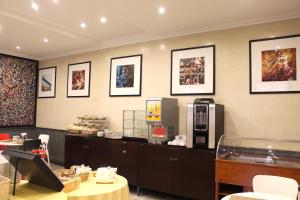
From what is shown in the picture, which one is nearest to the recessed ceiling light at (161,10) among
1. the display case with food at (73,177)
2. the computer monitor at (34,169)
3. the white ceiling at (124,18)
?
the white ceiling at (124,18)

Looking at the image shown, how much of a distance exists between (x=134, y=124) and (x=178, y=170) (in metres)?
1.62

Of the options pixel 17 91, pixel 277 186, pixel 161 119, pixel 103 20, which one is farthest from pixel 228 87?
pixel 17 91

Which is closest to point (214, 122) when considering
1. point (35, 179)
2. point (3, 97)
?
point (35, 179)

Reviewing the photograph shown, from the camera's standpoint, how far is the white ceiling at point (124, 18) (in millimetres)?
3762

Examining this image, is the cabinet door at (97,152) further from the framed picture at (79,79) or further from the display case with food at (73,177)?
the display case with food at (73,177)

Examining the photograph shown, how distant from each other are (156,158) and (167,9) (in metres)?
2.55

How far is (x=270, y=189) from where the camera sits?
2.70 metres

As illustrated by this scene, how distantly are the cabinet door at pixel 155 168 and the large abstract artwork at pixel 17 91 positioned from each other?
14.8 feet

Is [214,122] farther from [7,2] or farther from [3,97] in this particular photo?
[3,97]

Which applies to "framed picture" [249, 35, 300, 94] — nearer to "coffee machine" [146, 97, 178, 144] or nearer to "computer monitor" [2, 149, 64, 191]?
"coffee machine" [146, 97, 178, 144]

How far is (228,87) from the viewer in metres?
4.38

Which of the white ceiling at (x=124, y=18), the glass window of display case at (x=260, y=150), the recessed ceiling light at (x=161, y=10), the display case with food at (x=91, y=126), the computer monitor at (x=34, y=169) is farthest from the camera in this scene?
the display case with food at (x=91, y=126)

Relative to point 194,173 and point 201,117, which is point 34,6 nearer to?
point 201,117

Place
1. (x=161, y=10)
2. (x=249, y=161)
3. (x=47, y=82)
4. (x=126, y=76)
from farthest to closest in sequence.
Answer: (x=47, y=82) → (x=126, y=76) → (x=161, y=10) → (x=249, y=161)
